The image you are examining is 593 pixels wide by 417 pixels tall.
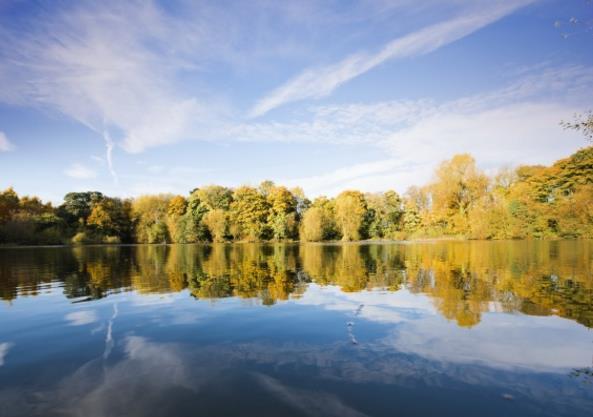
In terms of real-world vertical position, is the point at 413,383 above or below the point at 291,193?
below

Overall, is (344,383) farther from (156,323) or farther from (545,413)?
(156,323)

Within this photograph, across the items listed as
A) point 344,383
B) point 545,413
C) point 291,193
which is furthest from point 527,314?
point 291,193

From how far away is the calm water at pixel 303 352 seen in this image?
14.6ft

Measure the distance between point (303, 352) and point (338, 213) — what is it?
185ft

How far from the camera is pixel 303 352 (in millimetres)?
6324

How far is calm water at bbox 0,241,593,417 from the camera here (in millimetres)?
4461

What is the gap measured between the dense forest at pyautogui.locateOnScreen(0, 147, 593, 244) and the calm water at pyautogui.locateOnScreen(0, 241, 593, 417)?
41794 millimetres

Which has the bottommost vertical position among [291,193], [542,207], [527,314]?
[527,314]

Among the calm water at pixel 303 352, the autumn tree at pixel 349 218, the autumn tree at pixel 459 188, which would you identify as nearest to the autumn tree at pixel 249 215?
the autumn tree at pixel 349 218

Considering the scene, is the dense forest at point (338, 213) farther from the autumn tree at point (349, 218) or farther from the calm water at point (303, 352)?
the calm water at point (303, 352)

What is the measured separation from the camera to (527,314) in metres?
8.61

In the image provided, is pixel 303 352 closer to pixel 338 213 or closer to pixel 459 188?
pixel 338 213

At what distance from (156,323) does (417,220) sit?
66.0 meters

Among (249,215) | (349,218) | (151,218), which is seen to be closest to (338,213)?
(349,218)
